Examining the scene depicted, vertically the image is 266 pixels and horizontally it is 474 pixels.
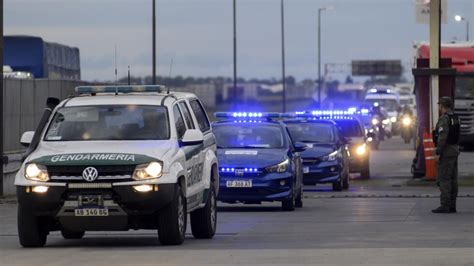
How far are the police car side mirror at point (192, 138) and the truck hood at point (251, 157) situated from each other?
6113 millimetres

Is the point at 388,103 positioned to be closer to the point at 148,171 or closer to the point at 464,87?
the point at 464,87

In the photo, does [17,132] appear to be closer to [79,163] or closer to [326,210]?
[326,210]

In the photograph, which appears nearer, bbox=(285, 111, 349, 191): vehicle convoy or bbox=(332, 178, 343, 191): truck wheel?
bbox=(285, 111, 349, 191): vehicle convoy

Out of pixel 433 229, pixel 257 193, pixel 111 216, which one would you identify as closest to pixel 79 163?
pixel 111 216

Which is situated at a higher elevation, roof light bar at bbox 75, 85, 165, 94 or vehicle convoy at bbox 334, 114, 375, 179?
roof light bar at bbox 75, 85, 165, 94

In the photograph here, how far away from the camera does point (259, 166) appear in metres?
22.4

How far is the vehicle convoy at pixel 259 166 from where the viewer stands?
22.4m

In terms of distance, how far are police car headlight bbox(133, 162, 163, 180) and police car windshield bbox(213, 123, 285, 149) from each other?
26.4 ft

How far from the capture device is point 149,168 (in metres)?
15.3

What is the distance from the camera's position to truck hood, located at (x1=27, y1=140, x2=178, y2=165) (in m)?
15.2

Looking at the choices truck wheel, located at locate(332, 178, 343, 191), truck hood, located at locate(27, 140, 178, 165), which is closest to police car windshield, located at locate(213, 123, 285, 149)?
truck wheel, located at locate(332, 178, 343, 191)

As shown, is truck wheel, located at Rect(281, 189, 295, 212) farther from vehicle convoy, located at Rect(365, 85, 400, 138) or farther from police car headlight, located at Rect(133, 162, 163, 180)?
vehicle convoy, located at Rect(365, 85, 400, 138)

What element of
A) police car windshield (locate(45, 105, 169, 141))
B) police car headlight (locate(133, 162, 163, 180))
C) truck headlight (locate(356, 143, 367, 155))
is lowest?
truck headlight (locate(356, 143, 367, 155))

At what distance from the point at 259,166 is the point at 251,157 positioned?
16.0 inches
